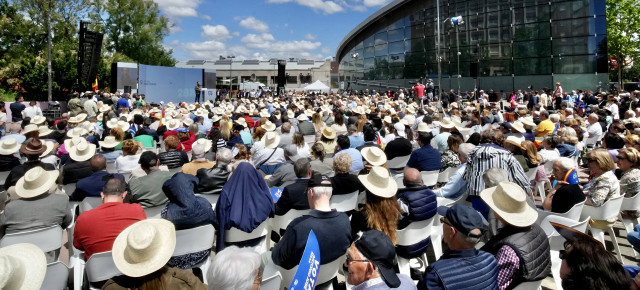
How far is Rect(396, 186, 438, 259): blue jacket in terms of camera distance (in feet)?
12.5

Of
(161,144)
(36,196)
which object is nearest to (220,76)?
(161,144)

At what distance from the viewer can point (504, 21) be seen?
30.0 m

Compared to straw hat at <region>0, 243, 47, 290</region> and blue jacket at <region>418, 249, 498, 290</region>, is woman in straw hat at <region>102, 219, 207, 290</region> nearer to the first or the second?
straw hat at <region>0, 243, 47, 290</region>

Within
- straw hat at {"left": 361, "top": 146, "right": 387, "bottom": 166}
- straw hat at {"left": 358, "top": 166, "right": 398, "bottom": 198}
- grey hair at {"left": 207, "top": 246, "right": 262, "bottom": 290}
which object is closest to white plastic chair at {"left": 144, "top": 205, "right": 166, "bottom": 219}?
straw hat at {"left": 358, "top": 166, "right": 398, "bottom": 198}

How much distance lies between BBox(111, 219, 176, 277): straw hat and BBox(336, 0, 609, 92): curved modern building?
18623 mm

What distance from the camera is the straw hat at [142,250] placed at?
225cm

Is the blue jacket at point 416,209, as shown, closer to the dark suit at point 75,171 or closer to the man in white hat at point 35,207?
the man in white hat at point 35,207

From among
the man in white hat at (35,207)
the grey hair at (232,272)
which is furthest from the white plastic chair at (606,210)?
the man in white hat at (35,207)

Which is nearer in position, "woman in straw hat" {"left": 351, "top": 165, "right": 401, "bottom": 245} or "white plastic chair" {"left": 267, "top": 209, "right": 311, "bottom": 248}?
"woman in straw hat" {"left": 351, "top": 165, "right": 401, "bottom": 245}

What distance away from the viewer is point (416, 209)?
12.5 feet

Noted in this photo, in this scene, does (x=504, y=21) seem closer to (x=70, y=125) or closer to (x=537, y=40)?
(x=537, y=40)

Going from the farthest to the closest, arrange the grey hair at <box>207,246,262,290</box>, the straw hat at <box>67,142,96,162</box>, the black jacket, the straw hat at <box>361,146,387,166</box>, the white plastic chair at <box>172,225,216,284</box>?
the straw hat at <box>67,142,96,162</box> → the straw hat at <box>361,146,387,166</box> → the black jacket → the white plastic chair at <box>172,225,216,284</box> → the grey hair at <box>207,246,262,290</box>

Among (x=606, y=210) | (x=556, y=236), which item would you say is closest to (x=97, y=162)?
(x=556, y=236)

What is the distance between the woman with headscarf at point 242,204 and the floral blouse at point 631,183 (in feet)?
14.2
